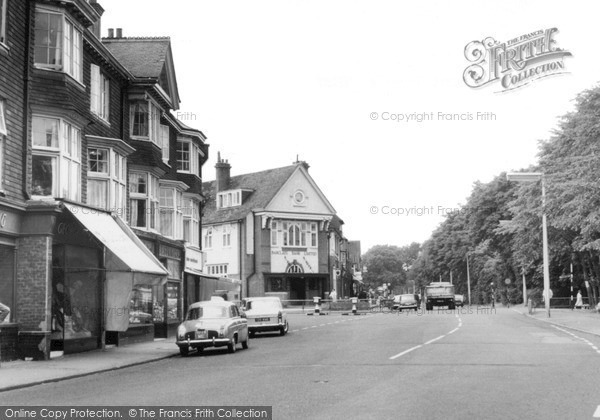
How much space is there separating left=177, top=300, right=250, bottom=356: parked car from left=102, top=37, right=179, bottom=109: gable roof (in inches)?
445

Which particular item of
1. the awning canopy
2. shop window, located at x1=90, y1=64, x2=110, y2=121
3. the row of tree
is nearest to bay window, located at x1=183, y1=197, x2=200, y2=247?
shop window, located at x1=90, y1=64, x2=110, y2=121

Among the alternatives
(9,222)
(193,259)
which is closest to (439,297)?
(193,259)

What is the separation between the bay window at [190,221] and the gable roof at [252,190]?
2893 cm

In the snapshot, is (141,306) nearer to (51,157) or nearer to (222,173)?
(51,157)

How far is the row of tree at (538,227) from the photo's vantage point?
1474 inches

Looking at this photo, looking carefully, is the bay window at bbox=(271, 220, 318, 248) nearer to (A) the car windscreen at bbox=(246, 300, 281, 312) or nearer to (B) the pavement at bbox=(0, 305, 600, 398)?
(A) the car windscreen at bbox=(246, 300, 281, 312)

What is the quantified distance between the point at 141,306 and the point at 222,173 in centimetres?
4689

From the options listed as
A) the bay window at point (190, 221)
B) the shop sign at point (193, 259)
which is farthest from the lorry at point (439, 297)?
the shop sign at point (193, 259)

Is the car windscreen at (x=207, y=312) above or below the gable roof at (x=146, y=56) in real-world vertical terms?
below

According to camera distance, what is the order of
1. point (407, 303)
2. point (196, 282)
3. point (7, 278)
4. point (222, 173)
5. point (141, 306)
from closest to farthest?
point (7, 278), point (141, 306), point (196, 282), point (407, 303), point (222, 173)

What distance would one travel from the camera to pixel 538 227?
51.9 meters

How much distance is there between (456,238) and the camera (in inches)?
4072

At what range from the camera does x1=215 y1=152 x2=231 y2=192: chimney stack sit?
7588 cm

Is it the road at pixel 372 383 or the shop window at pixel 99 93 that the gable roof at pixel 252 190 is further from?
the road at pixel 372 383
